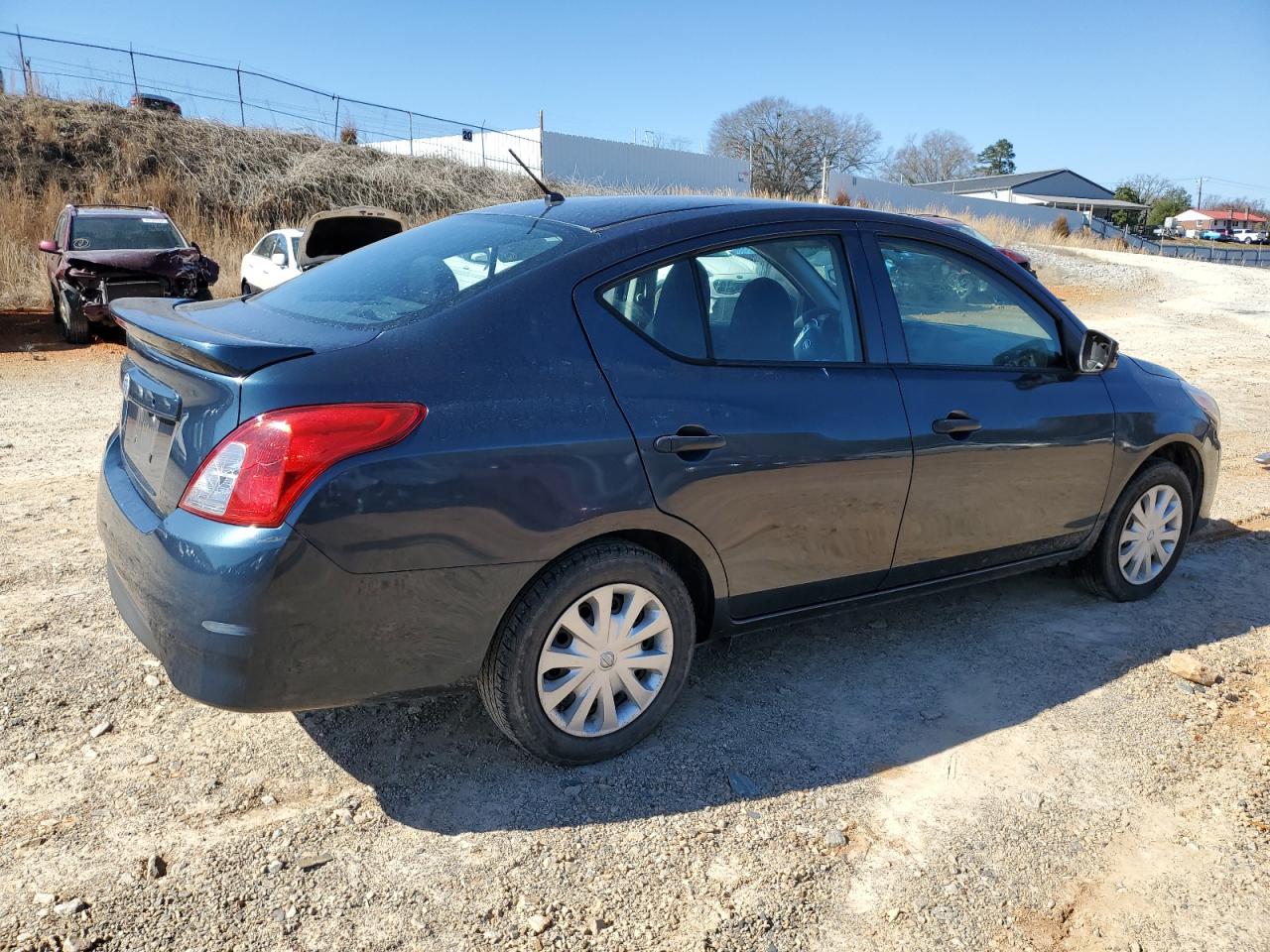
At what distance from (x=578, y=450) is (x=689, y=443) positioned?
0.38 metres

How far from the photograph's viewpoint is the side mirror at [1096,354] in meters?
4.09

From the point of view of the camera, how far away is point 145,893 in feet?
7.93

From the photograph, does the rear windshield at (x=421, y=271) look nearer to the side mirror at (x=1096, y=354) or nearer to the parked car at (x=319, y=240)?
the side mirror at (x=1096, y=354)

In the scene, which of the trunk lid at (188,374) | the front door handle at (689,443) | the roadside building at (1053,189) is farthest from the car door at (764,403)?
the roadside building at (1053,189)

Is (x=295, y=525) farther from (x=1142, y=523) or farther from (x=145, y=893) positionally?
(x=1142, y=523)

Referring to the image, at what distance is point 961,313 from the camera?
12.5 feet

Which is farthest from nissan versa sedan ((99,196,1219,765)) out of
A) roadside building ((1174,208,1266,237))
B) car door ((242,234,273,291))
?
roadside building ((1174,208,1266,237))

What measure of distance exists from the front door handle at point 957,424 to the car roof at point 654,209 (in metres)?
0.80

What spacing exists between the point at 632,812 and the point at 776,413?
1.34 m

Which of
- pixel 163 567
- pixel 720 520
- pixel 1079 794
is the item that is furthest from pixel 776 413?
pixel 163 567

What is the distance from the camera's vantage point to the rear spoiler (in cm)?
250

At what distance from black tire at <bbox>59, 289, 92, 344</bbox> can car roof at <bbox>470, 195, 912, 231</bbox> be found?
37.2ft

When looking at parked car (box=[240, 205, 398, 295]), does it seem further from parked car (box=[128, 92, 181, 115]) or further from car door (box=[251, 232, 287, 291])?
parked car (box=[128, 92, 181, 115])

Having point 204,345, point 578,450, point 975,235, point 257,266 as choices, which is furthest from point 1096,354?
point 257,266
